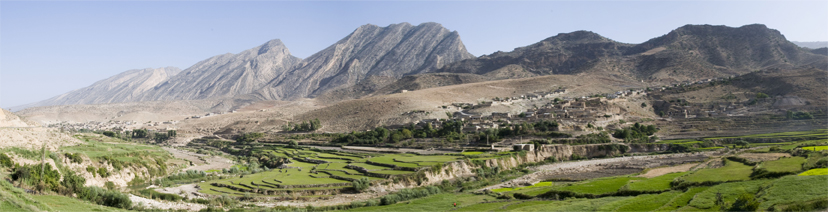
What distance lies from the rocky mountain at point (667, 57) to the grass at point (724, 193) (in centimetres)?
11417

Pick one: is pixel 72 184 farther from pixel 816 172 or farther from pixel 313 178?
pixel 816 172

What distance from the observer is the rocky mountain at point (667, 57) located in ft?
400

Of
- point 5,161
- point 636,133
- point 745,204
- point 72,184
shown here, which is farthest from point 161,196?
point 636,133

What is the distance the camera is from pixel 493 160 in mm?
37688

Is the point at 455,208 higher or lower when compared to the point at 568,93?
lower

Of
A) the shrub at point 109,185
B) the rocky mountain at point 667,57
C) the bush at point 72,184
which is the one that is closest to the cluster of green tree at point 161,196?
the bush at point 72,184

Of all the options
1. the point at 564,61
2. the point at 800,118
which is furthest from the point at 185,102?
the point at 800,118

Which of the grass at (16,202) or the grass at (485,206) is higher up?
the grass at (16,202)

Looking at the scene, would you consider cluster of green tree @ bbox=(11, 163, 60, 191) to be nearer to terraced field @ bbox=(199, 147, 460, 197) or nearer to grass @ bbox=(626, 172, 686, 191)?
terraced field @ bbox=(199, 147, 460, 197)

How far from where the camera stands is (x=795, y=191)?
43.7 ft

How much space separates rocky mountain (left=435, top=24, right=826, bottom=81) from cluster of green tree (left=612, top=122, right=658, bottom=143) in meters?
72.6

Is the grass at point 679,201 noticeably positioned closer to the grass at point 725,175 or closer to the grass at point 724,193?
the grass at point 724,193

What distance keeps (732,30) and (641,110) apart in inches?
3828

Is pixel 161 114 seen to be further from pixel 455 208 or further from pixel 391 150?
pixel 455 208
